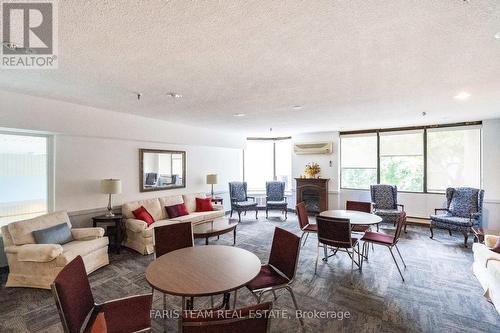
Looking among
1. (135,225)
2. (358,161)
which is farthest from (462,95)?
(135,225)

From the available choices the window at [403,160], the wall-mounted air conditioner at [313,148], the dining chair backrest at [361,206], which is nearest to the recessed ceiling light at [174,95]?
the dining chair backrest at [361,206]

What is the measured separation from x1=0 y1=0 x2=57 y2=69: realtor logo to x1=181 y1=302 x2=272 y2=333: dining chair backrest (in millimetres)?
2010

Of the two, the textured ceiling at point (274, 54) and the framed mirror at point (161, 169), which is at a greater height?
the textured ceiling at point (274, 54)

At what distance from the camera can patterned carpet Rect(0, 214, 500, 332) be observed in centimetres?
232

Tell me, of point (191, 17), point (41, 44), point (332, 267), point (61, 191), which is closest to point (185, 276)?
point (191, 17)

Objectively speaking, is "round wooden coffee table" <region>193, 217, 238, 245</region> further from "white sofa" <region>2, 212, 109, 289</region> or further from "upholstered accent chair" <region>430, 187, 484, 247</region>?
"upholstered accent chair" <region>430, 187, 484, 247</region>

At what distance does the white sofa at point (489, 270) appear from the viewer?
7.73 ft

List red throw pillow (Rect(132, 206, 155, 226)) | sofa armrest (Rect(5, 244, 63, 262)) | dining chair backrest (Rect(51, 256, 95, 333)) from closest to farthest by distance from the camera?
dining chair backrest (Rect(51, 256, 95, 333)) → sofa armrest (Rect(5, 244, 63, 262)) → red throw pillow (Rect(132, 206, 155, 226))

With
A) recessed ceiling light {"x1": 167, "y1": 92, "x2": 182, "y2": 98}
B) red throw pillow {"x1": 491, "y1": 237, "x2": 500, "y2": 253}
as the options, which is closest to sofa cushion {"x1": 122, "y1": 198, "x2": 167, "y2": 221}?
recessed ceiling light {"x1": 167, "y1": 92, "x2": 182, "y2": 98}

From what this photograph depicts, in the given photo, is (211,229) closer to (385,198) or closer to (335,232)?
(335,232)

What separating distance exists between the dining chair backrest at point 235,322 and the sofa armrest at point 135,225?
342 cm

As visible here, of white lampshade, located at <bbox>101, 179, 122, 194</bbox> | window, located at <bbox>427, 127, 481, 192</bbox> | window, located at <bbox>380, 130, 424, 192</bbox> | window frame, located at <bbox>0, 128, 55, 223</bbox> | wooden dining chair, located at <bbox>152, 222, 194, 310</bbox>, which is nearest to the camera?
wooden dining chair, located at <bbox>152, 222, 194, 310</bbox>

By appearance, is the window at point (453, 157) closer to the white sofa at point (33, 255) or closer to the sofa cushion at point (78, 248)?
the sofa cushion at point (78, 248)

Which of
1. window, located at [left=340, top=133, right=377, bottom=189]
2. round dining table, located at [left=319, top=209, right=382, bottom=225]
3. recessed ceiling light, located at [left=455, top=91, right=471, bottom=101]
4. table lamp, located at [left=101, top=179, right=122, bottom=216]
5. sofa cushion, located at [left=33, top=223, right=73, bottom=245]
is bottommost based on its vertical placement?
sofa cushion, located at [left=33, top=223, right=73, bottom=245]
